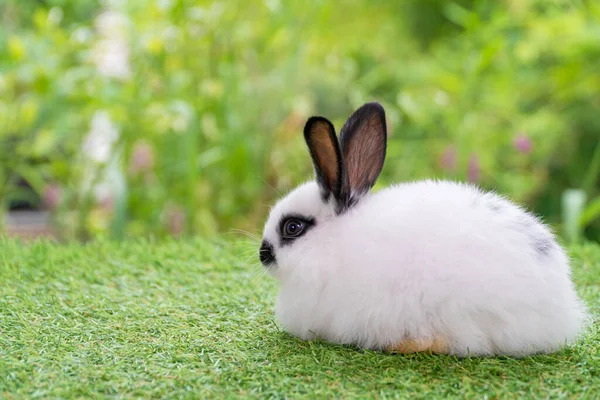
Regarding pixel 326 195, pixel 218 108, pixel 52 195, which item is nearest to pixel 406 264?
pixel 326 195

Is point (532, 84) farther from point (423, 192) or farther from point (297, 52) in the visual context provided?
point (423, 192)

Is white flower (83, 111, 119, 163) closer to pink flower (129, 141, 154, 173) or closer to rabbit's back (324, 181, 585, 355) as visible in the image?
pink flower (129, 141, 154, 173)

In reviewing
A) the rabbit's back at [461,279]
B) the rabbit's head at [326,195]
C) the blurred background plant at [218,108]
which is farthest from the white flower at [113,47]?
the rabbit's back at [461,279]

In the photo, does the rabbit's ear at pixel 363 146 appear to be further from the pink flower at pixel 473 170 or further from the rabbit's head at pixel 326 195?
the pink flower at pixel 473 170

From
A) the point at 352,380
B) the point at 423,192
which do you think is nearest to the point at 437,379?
the point at 352,380

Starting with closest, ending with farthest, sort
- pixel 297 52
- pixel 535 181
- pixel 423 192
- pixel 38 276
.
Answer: pixel 423 192, pixel 38 276, pixel 297 52, pixel 535 181

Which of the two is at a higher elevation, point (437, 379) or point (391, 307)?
point (391, 307)

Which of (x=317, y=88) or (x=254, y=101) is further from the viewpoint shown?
(x=317, y=88)
